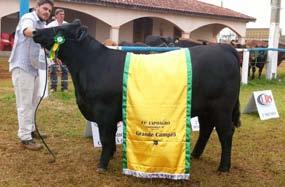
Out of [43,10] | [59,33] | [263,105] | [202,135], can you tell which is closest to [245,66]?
[263,105]

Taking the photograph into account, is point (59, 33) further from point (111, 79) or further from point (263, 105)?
point (263, 105)

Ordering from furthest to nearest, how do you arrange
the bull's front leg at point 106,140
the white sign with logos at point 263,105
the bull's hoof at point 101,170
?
the white sign with logos at point 263,105
the bull's hoof at point 101,170
the bull's front leg at point 106,140

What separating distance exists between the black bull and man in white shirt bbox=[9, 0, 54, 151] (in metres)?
0.69

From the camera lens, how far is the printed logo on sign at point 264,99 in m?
7.77

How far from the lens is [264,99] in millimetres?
7848

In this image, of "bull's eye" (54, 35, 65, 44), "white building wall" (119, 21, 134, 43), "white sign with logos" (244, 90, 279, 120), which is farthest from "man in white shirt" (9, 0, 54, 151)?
"white building wall" (119, 21, 134, 43)

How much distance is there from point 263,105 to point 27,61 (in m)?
4.52

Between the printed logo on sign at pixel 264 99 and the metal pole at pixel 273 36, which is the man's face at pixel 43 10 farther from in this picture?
the metal pole at pixel 273 36

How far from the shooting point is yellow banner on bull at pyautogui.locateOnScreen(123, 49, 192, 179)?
13.7 feet

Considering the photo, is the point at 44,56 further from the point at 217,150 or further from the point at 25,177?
the point at 217,150

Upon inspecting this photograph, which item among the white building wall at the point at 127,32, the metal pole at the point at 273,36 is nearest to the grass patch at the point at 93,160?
the metal pole at the point at 273,36

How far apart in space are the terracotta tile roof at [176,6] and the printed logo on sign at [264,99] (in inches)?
532

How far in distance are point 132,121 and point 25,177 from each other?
4.13 feet

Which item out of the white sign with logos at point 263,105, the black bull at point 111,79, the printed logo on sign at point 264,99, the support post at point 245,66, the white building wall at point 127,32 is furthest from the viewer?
the white building wall at point 127,32
